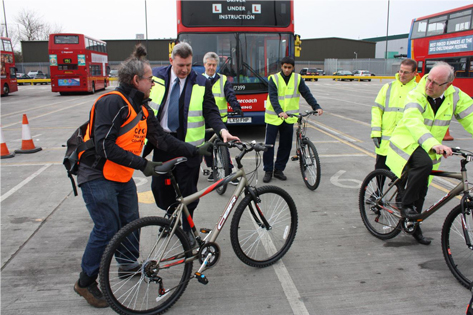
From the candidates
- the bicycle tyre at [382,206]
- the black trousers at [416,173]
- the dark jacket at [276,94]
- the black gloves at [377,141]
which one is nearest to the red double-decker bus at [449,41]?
the dark jacket at [276,94]

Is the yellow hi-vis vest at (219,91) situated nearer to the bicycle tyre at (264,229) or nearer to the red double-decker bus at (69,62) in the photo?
the bicycle tyre at (264,229)

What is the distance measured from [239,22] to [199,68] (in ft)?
5.17

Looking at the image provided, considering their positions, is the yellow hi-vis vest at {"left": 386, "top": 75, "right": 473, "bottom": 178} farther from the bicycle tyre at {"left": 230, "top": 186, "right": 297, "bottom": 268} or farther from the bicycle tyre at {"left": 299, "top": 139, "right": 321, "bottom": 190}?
the bicycle tyre at {"left": 299, "top": 139, "right": 321, "bottom": 190}

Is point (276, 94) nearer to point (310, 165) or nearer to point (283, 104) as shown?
point (283, 104)

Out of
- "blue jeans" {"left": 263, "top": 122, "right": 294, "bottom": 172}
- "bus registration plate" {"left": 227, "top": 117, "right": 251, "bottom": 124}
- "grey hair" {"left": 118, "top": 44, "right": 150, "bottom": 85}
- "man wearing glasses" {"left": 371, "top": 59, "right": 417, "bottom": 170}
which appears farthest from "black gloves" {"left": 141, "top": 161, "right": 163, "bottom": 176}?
"bus registration plate" {"left": 227, "top": 117, "right": 251, "bottom": 124}

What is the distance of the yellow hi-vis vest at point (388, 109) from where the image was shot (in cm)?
475

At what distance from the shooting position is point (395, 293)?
10.4 feet

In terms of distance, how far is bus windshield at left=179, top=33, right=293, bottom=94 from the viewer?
928 cm

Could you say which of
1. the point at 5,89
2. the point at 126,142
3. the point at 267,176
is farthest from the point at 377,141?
the point at 5,89

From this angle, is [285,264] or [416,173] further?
[285,264]

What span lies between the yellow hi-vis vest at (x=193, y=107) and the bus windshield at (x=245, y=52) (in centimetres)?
570

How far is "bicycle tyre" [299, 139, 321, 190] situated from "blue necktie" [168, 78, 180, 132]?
259 centimetres

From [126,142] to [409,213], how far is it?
8.67 feet

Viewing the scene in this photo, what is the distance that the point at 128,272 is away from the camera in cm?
291
